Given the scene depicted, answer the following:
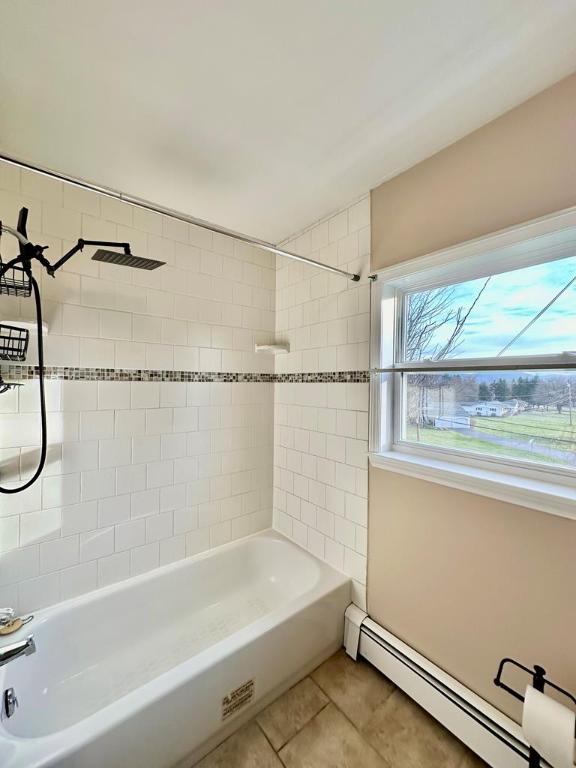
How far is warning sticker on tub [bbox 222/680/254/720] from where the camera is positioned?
1343mm

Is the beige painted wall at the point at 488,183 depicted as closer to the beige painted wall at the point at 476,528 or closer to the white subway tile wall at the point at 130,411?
the beige painted wall at the point at 476,528

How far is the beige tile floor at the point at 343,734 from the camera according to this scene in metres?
1.28

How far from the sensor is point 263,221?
6.93ft

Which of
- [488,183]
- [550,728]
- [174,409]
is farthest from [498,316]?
[174,409]

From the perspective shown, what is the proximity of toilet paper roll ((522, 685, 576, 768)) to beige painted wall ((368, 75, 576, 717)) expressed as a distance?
0.17m

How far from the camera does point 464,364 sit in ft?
4.56

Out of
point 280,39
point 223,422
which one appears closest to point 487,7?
point 280,39

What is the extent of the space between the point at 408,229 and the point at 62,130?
159 cm

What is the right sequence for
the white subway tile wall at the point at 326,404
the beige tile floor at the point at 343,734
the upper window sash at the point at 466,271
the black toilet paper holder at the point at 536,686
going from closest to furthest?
the black toilet paper holder at the point at 536,686 < the upper window sash at the point at 466,271 < the beige tile floor at the point at 343,734 < the white subway tile wall at the point at 326,404

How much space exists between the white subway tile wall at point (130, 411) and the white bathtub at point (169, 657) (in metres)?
0.17

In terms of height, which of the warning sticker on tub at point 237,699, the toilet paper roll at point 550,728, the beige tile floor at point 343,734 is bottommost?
the beige tile floor at point 343,734

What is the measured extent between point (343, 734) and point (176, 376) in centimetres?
192

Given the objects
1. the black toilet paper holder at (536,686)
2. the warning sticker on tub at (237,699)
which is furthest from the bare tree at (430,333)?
the warning sticker on tub at (237,699)

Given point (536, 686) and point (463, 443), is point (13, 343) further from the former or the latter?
point (536, 686)
